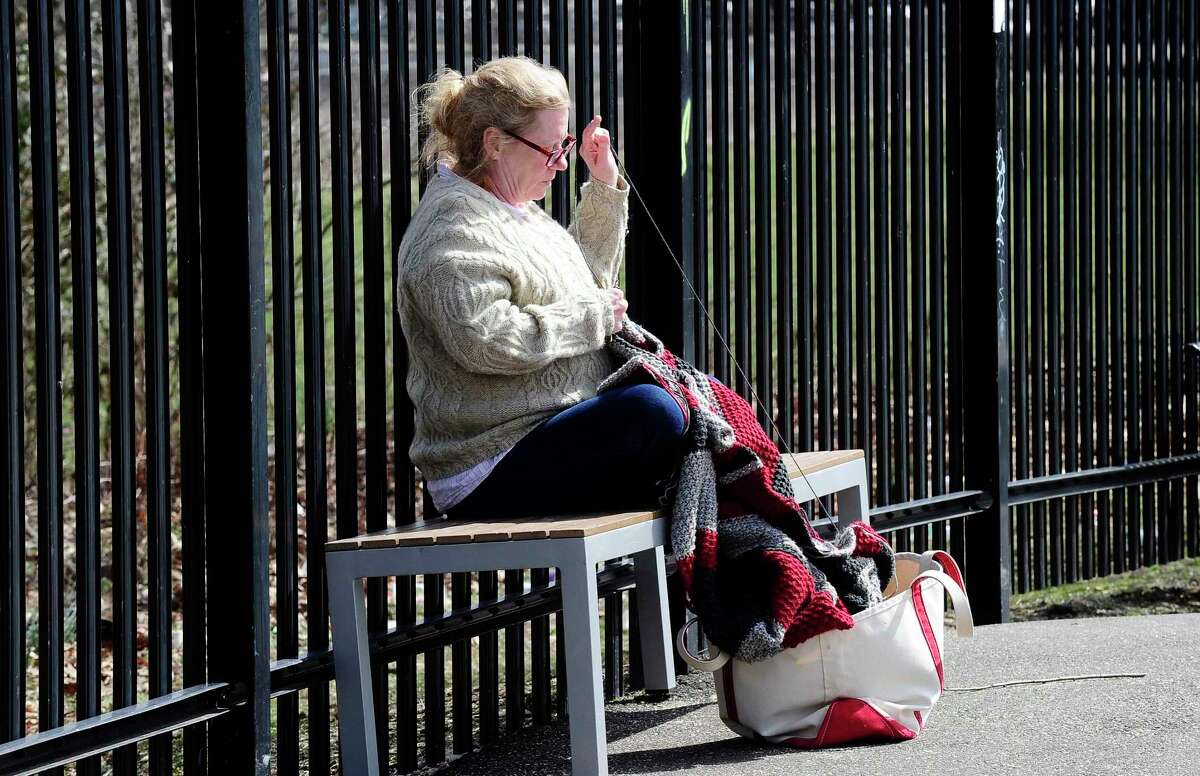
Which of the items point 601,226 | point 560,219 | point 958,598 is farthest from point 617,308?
point 958,598

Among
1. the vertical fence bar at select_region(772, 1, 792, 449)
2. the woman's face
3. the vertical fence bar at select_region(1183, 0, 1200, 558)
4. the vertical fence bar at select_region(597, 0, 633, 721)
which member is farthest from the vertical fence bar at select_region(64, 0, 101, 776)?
the vertical fence bar at select_region(1183, 0, 1200, 558)

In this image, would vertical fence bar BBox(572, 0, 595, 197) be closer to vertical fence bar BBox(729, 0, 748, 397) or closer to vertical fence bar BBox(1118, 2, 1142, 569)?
vertical fence bar BBox(729, 0, 748, 397)

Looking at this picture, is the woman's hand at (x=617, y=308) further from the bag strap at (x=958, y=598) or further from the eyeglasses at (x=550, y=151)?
the bag strap at (x=958, y=598)

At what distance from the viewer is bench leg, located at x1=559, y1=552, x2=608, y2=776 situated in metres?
2.87

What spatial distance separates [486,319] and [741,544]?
27.6 inches

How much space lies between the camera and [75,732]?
2.70 metres

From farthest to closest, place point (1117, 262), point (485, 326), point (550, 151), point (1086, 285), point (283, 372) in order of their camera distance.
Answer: point (1117, 262) → point (1086, 285) → point (550, 151) → point (283, 372) → point (485, 326)

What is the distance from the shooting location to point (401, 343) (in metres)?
3.41

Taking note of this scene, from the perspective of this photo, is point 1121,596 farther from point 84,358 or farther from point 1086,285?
point 84,358

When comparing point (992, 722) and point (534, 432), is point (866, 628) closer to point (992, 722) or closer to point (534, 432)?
point (992, 722)

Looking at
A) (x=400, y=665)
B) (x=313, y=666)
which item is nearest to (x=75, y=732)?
(x=313, y=666)

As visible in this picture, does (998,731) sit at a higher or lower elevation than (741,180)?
lower

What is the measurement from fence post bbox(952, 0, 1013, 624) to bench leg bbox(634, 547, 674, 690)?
187 cm

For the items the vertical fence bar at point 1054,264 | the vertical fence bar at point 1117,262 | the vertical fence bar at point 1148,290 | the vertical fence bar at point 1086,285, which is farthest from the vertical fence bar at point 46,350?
the vertical fence bar at point 1148,290
